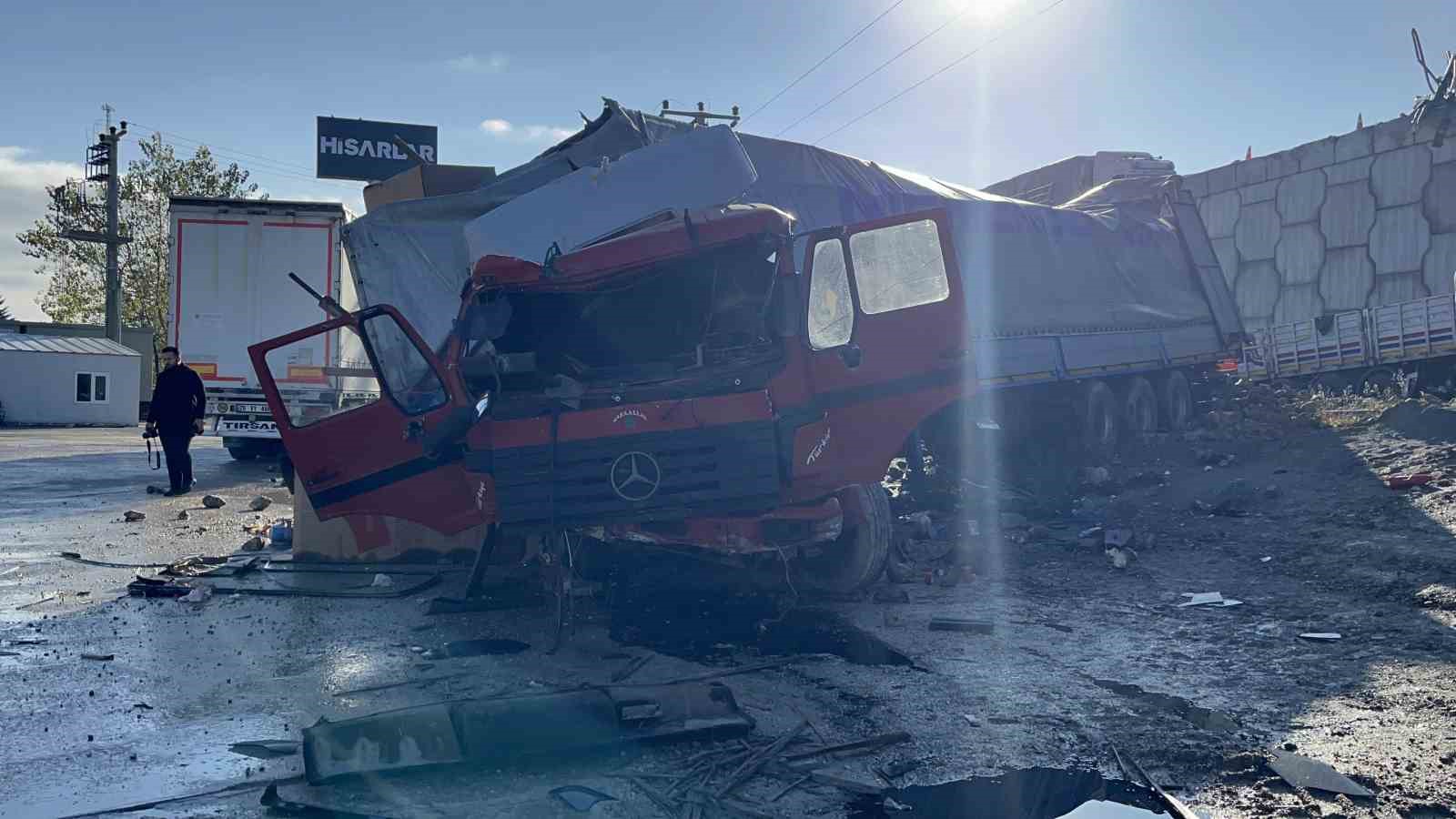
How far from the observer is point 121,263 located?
43469 mm

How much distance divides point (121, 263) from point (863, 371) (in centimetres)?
4476

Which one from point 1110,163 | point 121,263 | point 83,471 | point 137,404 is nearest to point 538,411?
point 83,471

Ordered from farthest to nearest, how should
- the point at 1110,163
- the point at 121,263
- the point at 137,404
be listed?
the point at 121,263, the point at 137,404, the point at 1110,163

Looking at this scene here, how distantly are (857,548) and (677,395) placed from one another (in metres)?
1.58

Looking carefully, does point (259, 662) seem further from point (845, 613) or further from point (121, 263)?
point (121, 263)

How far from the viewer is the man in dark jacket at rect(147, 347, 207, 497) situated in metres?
11.7

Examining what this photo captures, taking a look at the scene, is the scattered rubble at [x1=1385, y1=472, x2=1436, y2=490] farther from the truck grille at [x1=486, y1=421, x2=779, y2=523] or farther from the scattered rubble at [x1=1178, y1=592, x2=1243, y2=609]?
the truck grille at [x1=486, y1=421, x2=779, y2=523]

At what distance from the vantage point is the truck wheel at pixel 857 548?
655 cm

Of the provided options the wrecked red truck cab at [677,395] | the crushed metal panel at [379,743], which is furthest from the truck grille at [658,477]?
the crushed metal panel at [379,743]

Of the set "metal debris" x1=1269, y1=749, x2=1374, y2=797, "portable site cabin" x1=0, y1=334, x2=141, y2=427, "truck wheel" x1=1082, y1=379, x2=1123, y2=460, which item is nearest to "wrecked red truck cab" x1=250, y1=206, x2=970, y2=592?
"metal debris" x1=1269, y1=749, x2=1374, y2=797

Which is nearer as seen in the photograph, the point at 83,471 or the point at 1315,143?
the point at 83,471

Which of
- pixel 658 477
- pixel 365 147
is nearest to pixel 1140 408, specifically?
pixel 658 477

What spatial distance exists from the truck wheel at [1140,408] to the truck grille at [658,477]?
9835mm

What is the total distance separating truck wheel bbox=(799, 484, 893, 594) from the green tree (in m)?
40.7
